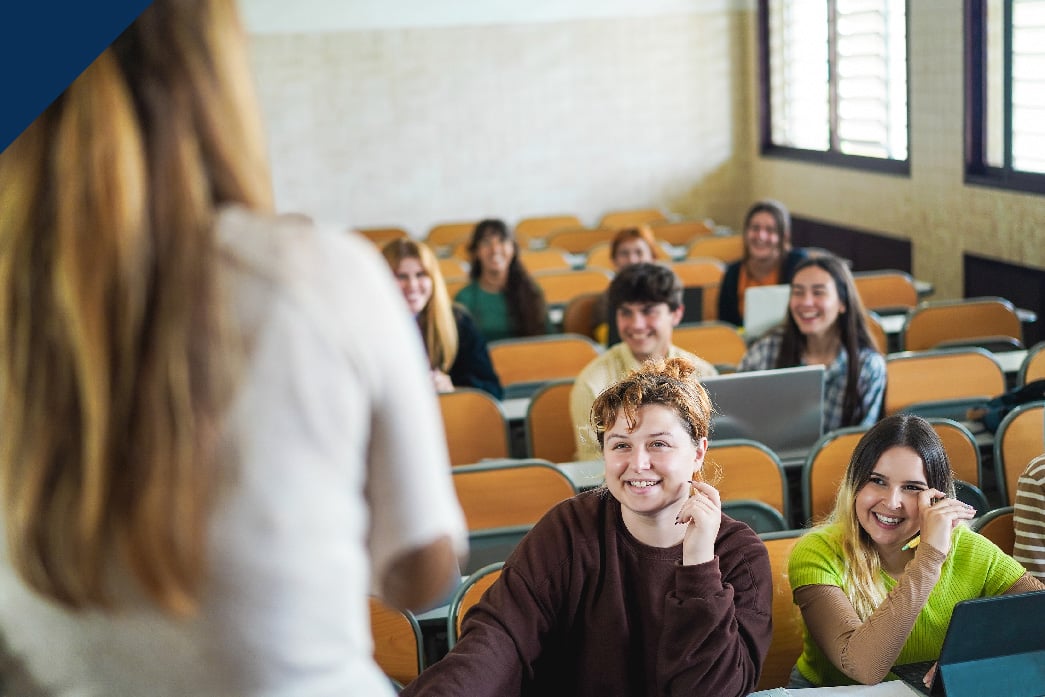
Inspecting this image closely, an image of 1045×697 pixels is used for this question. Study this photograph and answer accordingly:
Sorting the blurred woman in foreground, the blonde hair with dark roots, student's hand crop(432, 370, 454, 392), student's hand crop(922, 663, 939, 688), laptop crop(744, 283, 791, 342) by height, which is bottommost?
student's hand crop(922, 663, 939, 688)

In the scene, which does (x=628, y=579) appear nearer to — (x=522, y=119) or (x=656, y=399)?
(x=656, y=399)

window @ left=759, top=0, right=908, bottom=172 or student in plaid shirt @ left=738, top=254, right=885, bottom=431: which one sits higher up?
window @ left=759, top=0, right=908, bottom=172

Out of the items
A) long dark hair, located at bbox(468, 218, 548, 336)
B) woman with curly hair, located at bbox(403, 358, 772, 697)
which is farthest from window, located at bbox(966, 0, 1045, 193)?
woman with curly hair, located at bbox(403, 358, 772, 697)

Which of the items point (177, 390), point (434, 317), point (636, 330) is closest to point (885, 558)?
point (636, 330)

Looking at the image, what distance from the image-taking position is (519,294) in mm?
5773

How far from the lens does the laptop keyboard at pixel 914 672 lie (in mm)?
2301

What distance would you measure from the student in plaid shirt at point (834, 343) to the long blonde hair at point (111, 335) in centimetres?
348

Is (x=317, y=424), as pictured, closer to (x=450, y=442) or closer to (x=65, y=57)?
(x=65, y=57)

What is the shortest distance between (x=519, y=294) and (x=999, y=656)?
3.79 metres

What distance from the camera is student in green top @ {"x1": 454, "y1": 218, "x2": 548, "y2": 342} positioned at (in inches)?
227

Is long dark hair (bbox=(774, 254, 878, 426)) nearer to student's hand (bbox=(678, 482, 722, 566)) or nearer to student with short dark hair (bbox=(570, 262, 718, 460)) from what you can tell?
student with short dark hair (bbox=(570, 262, 718, 460))

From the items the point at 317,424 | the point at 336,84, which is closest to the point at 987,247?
the point at 336,84

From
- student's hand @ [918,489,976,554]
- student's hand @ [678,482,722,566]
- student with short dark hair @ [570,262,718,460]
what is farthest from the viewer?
student with short dark hair @ [570,262,718,460]

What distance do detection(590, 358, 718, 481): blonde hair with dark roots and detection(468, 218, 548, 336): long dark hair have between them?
3347 mm
